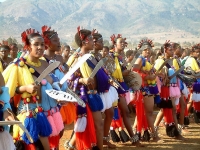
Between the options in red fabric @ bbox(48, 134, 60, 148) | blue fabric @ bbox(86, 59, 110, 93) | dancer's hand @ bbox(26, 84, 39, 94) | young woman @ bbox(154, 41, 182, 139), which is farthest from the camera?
young woman @ bbox(154, 41, 182, 139)

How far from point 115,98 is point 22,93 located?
2.23m

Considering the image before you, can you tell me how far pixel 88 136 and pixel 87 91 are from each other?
77 cm

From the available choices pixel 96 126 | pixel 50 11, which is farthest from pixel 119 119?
pixel 50 11

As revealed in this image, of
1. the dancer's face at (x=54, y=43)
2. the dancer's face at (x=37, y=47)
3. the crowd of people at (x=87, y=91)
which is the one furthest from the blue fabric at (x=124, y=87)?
the dancer's face at (x=37, y=47)

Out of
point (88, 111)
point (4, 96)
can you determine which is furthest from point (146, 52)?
point (4, 96)

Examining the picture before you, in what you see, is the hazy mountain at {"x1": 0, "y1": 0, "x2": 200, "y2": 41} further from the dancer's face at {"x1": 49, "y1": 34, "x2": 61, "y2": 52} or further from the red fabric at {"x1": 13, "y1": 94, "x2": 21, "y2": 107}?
the red fabric at {"x1": 13, "y1": 94, "x2": 21, "y2": 107}

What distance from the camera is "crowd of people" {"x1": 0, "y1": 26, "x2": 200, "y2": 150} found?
450cm

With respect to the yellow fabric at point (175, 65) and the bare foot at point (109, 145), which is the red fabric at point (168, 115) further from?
the bare foot at point (109, 145)

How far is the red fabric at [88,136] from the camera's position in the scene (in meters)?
5.89

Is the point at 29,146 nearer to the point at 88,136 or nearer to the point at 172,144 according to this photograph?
the point at 88,136

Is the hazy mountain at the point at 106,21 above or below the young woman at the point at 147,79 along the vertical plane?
above

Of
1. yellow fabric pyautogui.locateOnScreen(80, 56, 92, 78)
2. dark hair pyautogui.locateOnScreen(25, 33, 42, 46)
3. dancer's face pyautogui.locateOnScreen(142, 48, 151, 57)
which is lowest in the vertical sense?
yellow fabric pyautogui.locateOnScreen(80, 56, 92, 78)

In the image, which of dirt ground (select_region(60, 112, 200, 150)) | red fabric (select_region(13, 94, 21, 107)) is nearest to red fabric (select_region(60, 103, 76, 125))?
red fabric (select_region(13, 94, 21, 107))

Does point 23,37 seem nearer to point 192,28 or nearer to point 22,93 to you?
point 22,93
